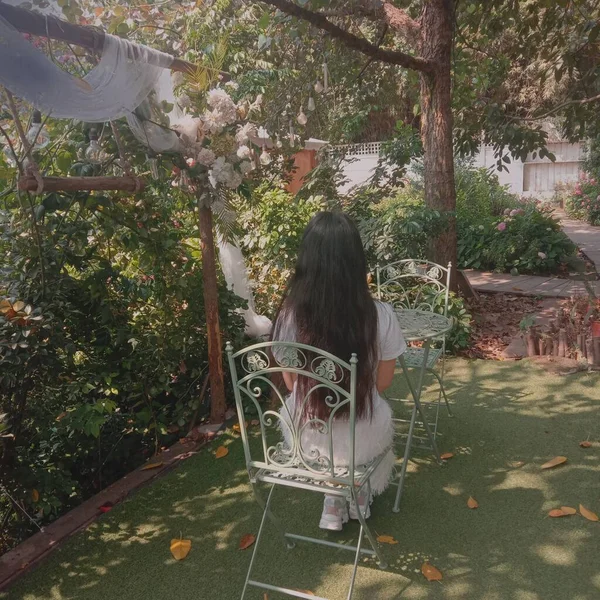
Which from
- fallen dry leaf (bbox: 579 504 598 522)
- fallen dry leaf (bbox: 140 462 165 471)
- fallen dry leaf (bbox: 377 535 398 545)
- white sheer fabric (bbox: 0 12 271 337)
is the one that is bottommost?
fallen dry leaf (bbox: 377 535 398 545)

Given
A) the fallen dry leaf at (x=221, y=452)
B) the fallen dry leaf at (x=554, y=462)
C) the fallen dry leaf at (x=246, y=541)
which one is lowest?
the fallen dry leaf at (x=246, y=541)

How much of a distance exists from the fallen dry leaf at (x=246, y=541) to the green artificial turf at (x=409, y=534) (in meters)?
0.03

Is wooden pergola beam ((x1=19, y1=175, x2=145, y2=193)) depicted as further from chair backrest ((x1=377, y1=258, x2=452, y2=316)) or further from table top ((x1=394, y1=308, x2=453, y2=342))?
chair backrest ((x1=377, y1=258, x2=452, y2=316))

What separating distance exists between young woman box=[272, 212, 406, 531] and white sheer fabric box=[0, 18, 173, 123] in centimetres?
103

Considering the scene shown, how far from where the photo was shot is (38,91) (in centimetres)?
200

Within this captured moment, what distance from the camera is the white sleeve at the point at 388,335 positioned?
86.8 inches

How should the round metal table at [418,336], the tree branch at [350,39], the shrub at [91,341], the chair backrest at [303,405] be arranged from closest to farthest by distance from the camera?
the chair backrest at [303,405] → the shrub at [91,341] → the round metal table at [418,336] → the tree branch at [350,39]

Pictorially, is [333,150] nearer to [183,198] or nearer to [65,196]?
[183,198]

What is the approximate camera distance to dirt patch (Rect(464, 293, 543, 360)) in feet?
15.7

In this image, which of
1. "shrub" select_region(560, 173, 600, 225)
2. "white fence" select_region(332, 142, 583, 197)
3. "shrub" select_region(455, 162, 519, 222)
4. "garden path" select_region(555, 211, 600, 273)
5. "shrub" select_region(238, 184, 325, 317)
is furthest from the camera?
"white fence" select_region(332, 142, 583, 197)

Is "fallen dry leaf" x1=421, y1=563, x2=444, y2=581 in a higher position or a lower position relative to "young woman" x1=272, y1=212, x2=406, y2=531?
lower

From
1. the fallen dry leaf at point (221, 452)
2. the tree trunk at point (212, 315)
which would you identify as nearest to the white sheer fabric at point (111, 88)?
the tree trunk at point (212, 315)

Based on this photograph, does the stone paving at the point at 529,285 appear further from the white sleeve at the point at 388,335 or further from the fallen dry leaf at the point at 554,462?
the white sleeve at the point at 388,335

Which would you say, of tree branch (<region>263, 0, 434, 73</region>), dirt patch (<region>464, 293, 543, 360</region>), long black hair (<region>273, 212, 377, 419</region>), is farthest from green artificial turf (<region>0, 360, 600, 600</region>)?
tree branch (<region>263, 0, 434, 73</region>)
